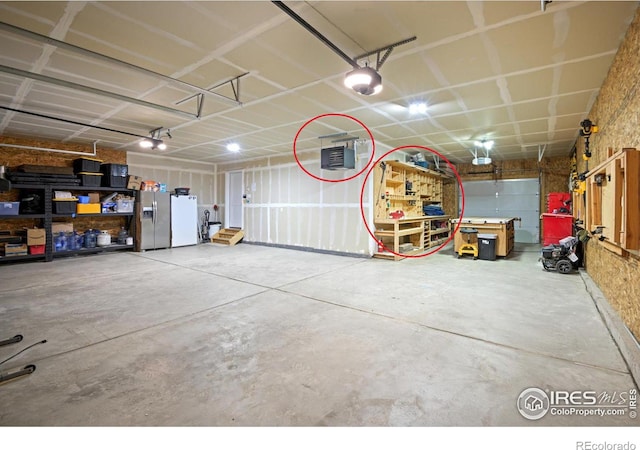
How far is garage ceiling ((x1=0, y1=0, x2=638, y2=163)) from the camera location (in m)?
2.47

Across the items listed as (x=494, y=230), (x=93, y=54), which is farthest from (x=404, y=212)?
(x=93, y=54)

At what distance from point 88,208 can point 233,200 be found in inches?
164

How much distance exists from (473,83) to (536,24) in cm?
122

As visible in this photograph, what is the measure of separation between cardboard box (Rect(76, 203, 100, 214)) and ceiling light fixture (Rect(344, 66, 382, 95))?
7383mm

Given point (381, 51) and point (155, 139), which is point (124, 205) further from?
point (381, 51)

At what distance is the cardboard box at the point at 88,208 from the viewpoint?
23.4 ft

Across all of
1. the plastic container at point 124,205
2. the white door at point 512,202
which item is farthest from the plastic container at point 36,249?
the white door at point 512,202

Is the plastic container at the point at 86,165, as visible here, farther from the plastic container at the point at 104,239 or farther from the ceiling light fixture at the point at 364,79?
the ceiling light fixture at the point at 364,79

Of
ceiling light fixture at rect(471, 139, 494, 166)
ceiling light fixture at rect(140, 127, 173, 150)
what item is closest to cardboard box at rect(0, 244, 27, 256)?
ceiling light fixture at rect(140, 127, 173, 150)

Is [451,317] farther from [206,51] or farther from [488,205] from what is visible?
[488,205]

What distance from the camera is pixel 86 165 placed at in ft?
23.4

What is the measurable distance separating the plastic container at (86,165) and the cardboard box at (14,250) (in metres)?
2.03

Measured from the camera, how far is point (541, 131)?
6.29m

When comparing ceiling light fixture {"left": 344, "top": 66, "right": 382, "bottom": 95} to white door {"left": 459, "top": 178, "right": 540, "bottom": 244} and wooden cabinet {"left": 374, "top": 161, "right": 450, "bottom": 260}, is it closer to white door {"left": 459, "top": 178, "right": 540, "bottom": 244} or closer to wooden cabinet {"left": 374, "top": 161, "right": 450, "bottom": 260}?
wooden cabinet {"left": 374, "top": 161, "right": 450, "bottom": 260}
